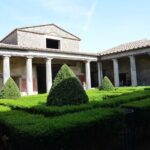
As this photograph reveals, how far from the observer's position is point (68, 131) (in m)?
5.34

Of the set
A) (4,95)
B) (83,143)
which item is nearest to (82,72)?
(4,95)

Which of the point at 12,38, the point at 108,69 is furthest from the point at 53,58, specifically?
the point at 108,69

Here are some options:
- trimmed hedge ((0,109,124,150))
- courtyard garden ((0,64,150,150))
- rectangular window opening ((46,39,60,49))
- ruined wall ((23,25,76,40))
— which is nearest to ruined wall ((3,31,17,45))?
ruined wall ((23,25,76,40))

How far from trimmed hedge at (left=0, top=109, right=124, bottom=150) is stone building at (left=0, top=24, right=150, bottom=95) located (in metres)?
15.7

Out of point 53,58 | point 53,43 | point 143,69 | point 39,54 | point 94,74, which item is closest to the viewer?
point 39,54

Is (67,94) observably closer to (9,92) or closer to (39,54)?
(9,92)

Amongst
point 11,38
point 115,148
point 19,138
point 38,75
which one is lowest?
point 115,148

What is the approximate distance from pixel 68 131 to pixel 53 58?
767 inches

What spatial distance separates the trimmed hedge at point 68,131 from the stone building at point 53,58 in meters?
15.7

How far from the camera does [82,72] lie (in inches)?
1193

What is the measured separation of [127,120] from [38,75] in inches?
858

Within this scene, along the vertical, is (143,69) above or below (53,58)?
below

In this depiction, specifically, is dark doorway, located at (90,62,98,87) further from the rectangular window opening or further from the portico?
the rectangular window opening

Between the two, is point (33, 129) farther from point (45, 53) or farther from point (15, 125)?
point (45, 53)
